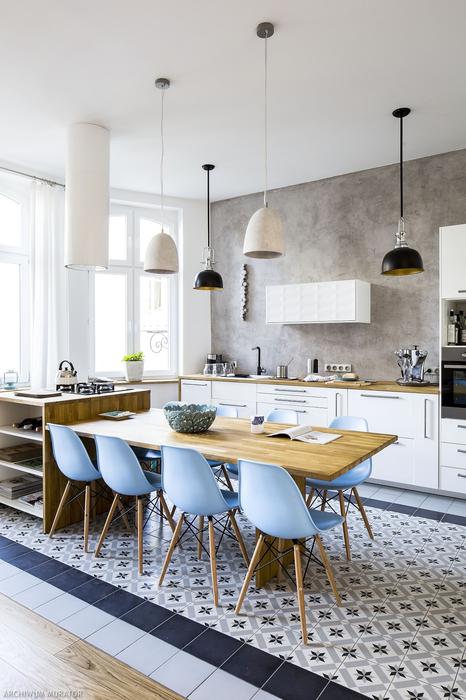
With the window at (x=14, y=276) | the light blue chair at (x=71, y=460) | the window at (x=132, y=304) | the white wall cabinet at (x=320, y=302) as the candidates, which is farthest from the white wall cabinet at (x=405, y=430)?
the window at (x=14, y=276)

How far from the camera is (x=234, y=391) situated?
538 centimetres

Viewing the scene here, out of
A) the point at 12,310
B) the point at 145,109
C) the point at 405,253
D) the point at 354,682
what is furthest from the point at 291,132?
the point at 354,682

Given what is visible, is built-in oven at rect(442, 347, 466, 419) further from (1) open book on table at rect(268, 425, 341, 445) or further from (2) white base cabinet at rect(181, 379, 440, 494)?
(1) open book on table at rect(268, 425, 341, 445)

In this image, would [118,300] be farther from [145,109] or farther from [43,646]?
[43,646]

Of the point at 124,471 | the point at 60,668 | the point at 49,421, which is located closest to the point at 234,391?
the point at 49,421

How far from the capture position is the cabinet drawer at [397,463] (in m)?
4.30

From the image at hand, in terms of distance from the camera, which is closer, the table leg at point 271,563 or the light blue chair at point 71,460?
the table leg at point 271,563

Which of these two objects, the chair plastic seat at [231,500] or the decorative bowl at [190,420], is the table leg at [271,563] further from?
the decorative bowl at [190,420]

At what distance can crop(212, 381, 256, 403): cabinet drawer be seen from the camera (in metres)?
5.26

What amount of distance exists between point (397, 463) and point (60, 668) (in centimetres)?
327

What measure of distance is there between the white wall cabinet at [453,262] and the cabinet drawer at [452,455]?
1275 millimetres

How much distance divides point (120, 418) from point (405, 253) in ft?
8.13

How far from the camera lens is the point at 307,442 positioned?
9.19ft

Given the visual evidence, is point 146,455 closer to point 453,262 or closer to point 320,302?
point 320,302
